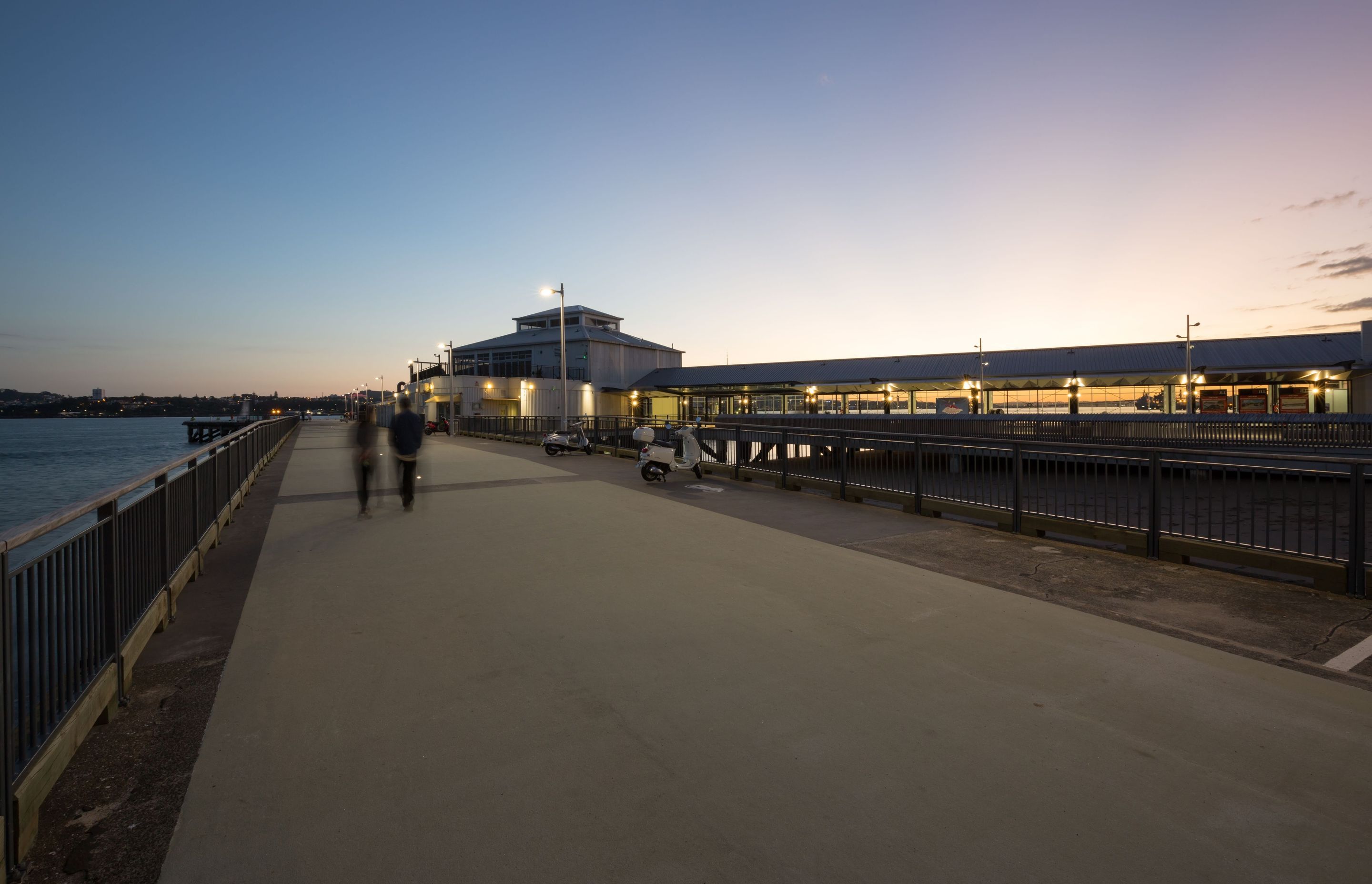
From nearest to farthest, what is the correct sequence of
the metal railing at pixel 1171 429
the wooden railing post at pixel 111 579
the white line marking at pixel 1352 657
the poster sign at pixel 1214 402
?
the wooden railing post at pixel 111 579
the white line marking at pixel 1352 657
the metal railing at pixel 1171 429
the poster sign at pixel 1214 402

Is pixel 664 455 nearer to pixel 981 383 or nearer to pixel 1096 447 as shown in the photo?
pixel 1096 447

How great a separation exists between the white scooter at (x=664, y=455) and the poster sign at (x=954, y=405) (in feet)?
131

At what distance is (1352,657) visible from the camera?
4.50 metres

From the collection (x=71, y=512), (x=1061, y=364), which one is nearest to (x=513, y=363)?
(x=1061, y=364)

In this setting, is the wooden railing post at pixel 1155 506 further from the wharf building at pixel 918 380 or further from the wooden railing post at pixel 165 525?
the wharf building at pixel 918 380

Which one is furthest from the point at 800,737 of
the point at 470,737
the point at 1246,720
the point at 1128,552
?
the point at 1128,552

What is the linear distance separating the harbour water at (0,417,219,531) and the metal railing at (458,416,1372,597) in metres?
9.18

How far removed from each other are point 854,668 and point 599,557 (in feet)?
12.3

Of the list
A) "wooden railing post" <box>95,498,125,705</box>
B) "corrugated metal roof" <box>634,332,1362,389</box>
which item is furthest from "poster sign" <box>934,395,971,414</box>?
"wooden railing post" <box>95,498,125,705</box>

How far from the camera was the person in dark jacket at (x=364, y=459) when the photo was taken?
1040 cm

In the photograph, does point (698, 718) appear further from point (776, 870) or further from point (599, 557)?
point (599, 557)

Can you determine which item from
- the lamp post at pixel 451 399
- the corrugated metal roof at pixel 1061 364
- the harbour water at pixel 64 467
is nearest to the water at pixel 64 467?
the harbour water at pixel 64 467

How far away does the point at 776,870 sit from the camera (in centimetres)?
245

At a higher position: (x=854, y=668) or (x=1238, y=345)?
(x=1238, y=345)
